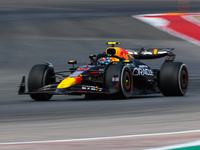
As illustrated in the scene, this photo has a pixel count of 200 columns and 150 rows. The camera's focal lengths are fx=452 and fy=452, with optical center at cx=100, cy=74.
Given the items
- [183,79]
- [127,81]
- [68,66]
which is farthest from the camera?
[68,66]

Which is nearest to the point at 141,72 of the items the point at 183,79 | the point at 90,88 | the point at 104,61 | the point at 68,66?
the point at 104,61

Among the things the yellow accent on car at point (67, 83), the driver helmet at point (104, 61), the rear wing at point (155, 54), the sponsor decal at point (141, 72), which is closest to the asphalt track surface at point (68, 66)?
the yellow accent on car at point (67, 83)

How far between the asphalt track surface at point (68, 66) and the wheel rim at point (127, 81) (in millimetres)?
263

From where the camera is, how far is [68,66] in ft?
56.1

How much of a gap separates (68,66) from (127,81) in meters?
7.68

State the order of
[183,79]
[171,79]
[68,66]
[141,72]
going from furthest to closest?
[68,66] < [183,79] < [141,72] < [171,79]

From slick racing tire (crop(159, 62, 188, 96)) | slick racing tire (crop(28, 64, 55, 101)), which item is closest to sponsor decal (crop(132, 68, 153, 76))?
slick racing tire (crop(159, 62, 188, 96))

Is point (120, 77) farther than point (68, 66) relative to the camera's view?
No

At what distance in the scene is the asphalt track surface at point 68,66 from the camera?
5.43 metres

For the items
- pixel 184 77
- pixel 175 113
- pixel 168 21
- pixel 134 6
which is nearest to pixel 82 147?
pixel 175 113

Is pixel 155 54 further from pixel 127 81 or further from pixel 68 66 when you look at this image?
pixel 68 66

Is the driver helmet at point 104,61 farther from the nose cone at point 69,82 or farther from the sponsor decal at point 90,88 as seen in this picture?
the sponsor decal at point 90,88

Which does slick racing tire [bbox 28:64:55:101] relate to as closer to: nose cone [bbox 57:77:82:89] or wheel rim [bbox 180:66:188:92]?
nose cone [bbox 57:77:82:89]

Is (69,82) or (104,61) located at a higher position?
(104,61)
